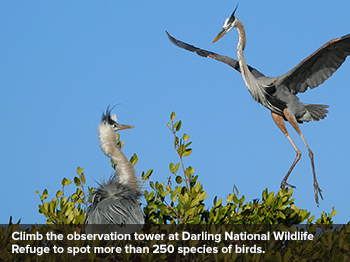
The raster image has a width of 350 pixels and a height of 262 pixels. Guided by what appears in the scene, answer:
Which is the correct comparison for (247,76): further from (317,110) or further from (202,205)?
(202,205)

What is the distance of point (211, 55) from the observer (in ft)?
34.7

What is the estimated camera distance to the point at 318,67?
28.4ft

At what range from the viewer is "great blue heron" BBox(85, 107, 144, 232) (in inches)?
213

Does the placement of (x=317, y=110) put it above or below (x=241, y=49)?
below

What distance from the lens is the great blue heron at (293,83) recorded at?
8.41 meters

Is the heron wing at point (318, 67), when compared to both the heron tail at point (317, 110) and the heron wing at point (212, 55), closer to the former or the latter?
the heron tail at point (317, 110)

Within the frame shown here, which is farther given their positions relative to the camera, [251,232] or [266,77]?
[266,77]

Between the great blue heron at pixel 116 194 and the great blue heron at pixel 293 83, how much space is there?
3574 mm

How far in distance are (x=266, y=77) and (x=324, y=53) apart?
53.4 inches

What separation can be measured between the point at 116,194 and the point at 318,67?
5.36 meters

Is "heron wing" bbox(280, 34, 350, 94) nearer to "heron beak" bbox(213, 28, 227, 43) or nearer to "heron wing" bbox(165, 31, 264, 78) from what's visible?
"heron wing" bbox(165, 31, 264, 78)

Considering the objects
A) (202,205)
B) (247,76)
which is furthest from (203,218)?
(247,76)

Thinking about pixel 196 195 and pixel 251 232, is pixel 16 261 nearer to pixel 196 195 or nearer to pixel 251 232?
pixel 196 195

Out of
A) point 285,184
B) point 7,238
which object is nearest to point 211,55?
point 285,184
